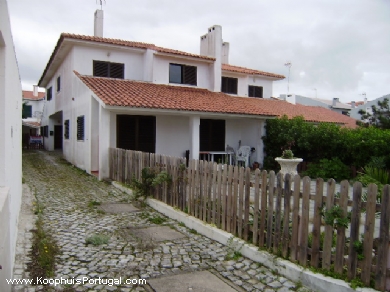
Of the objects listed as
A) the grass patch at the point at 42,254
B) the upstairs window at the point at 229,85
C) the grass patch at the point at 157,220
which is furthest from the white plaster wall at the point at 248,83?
the grass patch at the point at 42,254

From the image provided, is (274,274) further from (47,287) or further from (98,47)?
(98,47)

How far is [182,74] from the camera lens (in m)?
17.1

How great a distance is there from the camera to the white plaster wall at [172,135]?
48.8ft

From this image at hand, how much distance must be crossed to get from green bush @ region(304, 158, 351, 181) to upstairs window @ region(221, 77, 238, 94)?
8.19 metres

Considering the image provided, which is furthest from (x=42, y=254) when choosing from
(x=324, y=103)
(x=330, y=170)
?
(x=324, y=103)

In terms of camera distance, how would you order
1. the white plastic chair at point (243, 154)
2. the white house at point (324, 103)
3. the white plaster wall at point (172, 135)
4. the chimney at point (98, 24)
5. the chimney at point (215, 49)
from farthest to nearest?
the white house at point (324, 103)
the chimney at point (98, 24)
the chimney at point (215, 49)
the white plastic chair at point (243, 154)
the white plaster wall at point (172, 135)

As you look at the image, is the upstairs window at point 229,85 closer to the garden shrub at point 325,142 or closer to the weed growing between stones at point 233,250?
the garden shrub at point 325,142

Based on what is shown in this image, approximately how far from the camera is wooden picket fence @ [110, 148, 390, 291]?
342 cm

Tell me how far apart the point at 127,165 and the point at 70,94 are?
813 cm

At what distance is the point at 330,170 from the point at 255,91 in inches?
404

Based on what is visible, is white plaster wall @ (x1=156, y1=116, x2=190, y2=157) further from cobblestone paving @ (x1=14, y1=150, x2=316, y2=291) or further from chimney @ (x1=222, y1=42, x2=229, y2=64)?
chimney @ (x1=222, y1=42, x2=229, y2=64)

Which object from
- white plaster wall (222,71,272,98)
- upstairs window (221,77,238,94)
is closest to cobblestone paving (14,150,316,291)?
upstairs window (221,77,238,94)

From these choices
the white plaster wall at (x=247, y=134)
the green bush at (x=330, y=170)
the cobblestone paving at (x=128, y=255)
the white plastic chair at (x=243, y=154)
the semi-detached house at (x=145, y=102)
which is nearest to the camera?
the cobblestone paving at (x=128, y=255)

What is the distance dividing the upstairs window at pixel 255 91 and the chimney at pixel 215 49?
12.0ft
